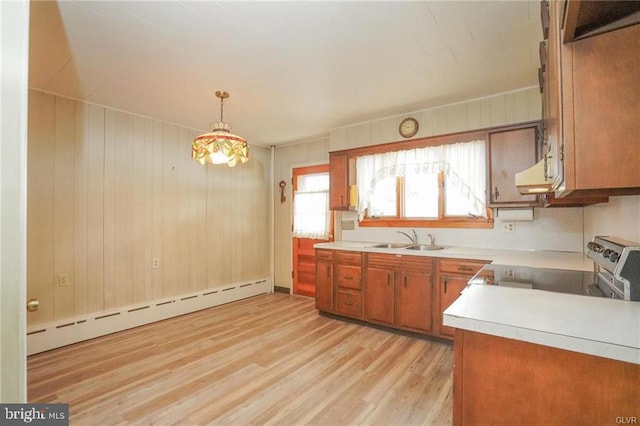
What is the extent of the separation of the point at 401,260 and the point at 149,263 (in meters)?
3.04

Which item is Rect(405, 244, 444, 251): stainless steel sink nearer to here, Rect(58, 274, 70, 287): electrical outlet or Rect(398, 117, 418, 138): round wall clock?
Rect(398, 117, 418, 138): round wall clock

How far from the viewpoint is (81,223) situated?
311 centimetres

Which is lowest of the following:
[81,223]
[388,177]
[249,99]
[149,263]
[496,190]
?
[149,263]

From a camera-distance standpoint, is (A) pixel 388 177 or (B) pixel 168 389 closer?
(B) pixel 168 389

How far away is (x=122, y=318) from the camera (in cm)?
338

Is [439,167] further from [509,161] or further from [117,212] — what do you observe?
[117,212]

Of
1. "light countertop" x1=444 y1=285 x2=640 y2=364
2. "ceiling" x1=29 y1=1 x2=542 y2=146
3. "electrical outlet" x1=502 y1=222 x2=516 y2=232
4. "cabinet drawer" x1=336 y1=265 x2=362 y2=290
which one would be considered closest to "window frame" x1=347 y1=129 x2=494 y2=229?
"electrical outlet" x1=502 y1=222 x2=516 y2=232

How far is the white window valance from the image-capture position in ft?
10.2

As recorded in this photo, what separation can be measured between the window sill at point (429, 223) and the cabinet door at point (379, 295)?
30.3 inches

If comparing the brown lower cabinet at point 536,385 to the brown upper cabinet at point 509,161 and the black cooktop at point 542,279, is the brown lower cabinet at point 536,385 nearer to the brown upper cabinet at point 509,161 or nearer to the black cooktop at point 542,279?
the black cooktop at point 542,279

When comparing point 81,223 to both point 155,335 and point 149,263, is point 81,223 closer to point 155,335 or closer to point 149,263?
point 149,263

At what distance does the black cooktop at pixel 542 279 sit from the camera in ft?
4.84

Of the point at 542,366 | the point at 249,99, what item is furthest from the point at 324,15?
the point at 542,366

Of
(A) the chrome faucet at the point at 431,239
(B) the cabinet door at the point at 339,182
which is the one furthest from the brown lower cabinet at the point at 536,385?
(B) the cabinet door at the point at 339,182
